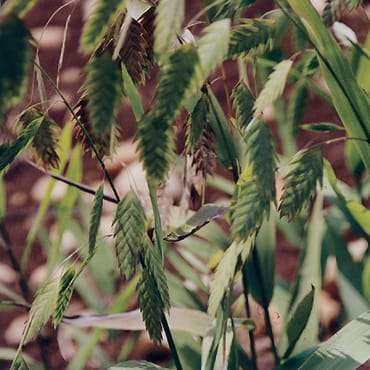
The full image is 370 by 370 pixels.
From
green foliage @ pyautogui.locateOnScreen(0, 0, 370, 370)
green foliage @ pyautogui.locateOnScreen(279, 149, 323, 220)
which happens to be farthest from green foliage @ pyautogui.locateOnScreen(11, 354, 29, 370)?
green foliage @ pyautogui.locateOnScreen(279, 149, 323, 220)

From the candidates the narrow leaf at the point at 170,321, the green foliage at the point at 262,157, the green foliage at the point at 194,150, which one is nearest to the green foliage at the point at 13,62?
the green foliage at the point at 194,150

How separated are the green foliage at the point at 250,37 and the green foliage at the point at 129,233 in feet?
0.37

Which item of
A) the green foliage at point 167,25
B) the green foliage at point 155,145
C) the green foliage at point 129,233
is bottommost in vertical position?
the green foliage at point 129,233

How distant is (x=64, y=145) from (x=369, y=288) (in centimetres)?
39

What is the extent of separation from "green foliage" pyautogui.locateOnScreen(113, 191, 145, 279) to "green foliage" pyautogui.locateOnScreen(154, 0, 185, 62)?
0.48 ft

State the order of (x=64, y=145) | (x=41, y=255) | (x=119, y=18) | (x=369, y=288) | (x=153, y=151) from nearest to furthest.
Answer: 1. (x=153, y=151)
2. (x=119, y=18)
3. (x=369, y=288)
4. (x=64, y=145)
5. (x=41, y=255)

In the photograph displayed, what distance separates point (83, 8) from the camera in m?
1.85

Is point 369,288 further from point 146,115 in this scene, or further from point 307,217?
point 146,115

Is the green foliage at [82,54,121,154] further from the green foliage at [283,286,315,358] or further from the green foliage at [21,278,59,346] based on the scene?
the green foliage at [283,286,315,358]

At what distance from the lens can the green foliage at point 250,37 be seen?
22.0 inches

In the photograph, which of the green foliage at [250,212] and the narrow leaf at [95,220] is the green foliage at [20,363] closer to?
the narrow leaf at [95,220]

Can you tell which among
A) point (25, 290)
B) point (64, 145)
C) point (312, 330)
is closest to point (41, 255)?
point (25, 290)

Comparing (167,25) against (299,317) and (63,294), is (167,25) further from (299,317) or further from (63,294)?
(299,317)

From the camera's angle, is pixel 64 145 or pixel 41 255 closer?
pixel 64 145
